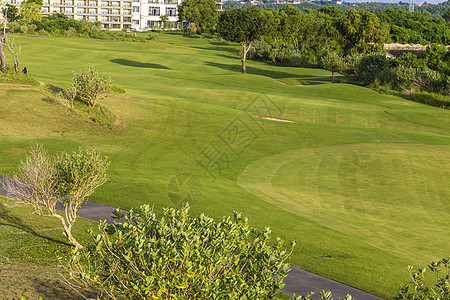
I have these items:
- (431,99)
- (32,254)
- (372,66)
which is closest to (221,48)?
(372,66)

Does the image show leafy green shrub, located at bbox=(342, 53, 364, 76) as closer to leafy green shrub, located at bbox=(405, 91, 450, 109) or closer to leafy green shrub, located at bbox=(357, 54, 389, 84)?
leafy green shrub, located at bbox=(357, 54, 389, 84)

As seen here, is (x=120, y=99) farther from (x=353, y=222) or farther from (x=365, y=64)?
(x=365, y=64)

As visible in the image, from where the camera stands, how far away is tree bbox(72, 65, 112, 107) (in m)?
36.8

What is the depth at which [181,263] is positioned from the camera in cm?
801

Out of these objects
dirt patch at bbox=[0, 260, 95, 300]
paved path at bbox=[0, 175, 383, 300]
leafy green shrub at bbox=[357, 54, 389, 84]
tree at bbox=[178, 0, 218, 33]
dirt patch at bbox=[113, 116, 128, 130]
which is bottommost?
paved path at bbox=[0, 175, 383, 300]

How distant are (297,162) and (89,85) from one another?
52.8 feet

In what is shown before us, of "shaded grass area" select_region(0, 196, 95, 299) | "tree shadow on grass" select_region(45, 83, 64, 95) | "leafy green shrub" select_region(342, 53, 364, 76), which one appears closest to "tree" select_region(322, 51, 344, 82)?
"leafy green shrub" select_region(342, 53, 364, 76)

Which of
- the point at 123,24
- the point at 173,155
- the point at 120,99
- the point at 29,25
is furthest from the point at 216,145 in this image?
the point at 123,24

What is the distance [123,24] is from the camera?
198 metres

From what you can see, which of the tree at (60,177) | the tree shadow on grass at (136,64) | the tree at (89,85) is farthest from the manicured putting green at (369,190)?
the tree shadow on grass at (136,64)

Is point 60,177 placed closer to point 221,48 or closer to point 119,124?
point 119,124

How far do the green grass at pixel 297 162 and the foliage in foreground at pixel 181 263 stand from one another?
7287mm

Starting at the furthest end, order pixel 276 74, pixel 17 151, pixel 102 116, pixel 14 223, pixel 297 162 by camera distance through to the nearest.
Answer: pixel 276 74, pixel 102 116, pixel 297 162, pixel 17 151, pixel 14 223

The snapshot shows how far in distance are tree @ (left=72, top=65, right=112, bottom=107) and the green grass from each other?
6.32ft
